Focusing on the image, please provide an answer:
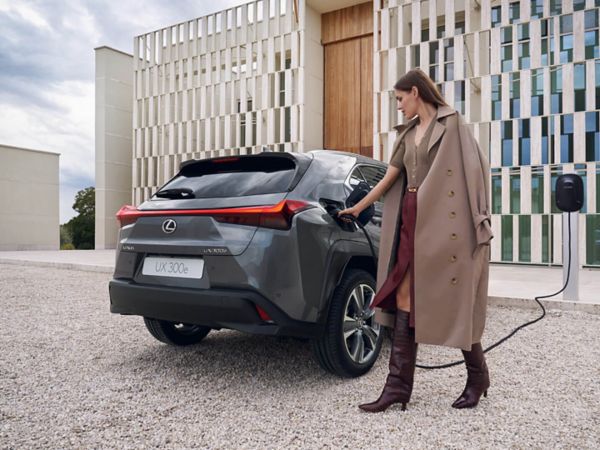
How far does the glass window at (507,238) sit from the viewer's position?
14094 millimetres

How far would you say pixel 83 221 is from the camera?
38.8 meters

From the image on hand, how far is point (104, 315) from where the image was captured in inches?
235

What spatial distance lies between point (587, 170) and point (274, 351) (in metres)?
11.9

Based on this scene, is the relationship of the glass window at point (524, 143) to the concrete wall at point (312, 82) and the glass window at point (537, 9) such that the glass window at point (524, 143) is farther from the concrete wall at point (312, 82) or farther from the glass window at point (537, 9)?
the concrete wall at point (312, 82)

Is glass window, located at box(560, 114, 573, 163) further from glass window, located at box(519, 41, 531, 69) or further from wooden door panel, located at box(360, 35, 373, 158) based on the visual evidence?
wooden door panel, located at box(360, 35, 373, 158)

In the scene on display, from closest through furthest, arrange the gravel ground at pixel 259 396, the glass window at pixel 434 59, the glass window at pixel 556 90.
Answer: the gravel ground at pixel 259 396, the glass window at pixel 556 90, the glass window at pixel 434 59

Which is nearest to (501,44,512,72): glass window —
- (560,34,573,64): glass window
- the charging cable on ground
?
(560,34,573,64): glass window

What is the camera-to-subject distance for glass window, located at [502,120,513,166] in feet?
46.5

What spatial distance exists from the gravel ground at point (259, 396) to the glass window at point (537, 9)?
11.6 m

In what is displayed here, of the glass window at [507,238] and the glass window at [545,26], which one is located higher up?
the glass window at [545,26]

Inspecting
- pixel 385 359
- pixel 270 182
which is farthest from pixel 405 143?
pixel 385 359

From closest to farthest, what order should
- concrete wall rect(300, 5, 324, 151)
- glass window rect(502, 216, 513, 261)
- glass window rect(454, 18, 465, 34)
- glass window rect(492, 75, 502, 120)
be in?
glass window rect(502, 216, 513, 261), glass window rect(492, 75, 502, 120), glass window rect(454, 18, 465, 34), concrete wall rect(300, 5, 324, 151)

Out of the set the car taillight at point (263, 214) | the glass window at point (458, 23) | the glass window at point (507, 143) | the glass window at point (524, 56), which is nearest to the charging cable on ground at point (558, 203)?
the car taillight at point (263, 214)

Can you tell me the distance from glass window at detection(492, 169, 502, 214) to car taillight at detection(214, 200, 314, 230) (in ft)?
41.0
